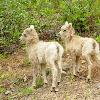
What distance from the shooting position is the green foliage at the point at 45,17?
1502 centimetres

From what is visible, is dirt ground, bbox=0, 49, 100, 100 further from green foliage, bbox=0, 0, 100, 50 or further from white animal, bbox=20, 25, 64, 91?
green foliage, bbox=0, 0, 100, 50

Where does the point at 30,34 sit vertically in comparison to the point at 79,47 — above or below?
above

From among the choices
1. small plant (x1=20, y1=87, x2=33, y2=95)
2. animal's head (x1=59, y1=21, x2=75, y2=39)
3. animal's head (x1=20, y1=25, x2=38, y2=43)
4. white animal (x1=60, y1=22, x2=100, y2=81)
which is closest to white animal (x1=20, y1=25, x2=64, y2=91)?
animal's head (x1=20, y1=25, x2=38, y2=43)

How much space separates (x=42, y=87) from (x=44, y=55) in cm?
89

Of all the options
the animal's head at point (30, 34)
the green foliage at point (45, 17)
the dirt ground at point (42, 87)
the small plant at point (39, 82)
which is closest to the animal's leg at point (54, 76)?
the dirt ground at point (42, 87)

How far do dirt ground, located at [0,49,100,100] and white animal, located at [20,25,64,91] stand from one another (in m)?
0.29

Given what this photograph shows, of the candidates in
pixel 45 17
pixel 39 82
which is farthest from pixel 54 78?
pixel 45 17

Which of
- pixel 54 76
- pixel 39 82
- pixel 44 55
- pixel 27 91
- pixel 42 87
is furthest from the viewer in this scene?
pixel 39 82

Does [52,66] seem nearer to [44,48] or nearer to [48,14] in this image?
[44,48]

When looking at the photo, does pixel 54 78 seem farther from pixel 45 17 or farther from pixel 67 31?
pixel 45 17

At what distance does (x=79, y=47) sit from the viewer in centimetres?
1188

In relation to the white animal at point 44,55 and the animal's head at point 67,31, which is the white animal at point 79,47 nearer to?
the animal's head at point 67,31

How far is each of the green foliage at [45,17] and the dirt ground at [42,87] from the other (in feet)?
4.42

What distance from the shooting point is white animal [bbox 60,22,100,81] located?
Result: 37.8 ft
